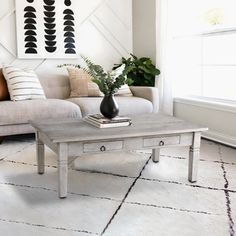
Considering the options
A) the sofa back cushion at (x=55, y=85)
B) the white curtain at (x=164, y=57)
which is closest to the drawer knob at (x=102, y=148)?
the sofa back cushion at (x=55, y=85)

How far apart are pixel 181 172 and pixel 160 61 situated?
2131mm

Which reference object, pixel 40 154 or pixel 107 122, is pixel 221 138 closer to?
pixel 107 122

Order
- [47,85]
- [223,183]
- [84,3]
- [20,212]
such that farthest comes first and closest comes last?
1. [84,3]
2. [47,85]
3. [223,183]
4. [20,212]

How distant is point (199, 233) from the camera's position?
6.11 ft

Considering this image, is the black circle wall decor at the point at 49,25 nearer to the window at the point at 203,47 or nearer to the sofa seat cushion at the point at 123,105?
the sofa seat cushion at the point at 123,105

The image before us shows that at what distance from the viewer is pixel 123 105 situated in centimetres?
401

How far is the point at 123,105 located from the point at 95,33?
164 centimetres

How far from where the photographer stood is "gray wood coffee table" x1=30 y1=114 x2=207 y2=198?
7.41ft

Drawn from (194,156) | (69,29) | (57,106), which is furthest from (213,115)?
(69,29)

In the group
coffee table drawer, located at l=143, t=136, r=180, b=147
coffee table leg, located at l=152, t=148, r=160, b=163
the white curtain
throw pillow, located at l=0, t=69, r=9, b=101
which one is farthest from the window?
throw pillow, located at l=0, t=69, r=9, b=101

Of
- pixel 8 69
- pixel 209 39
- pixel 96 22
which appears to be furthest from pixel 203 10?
pixel 8 69

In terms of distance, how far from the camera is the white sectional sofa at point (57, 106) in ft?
11.8

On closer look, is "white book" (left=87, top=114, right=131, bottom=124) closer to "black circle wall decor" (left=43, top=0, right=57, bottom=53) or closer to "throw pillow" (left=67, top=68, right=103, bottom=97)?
"throw pillow" (left=67, top=68, right=103, bottom=97)

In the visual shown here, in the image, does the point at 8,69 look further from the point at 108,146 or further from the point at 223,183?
the point at 223,183
